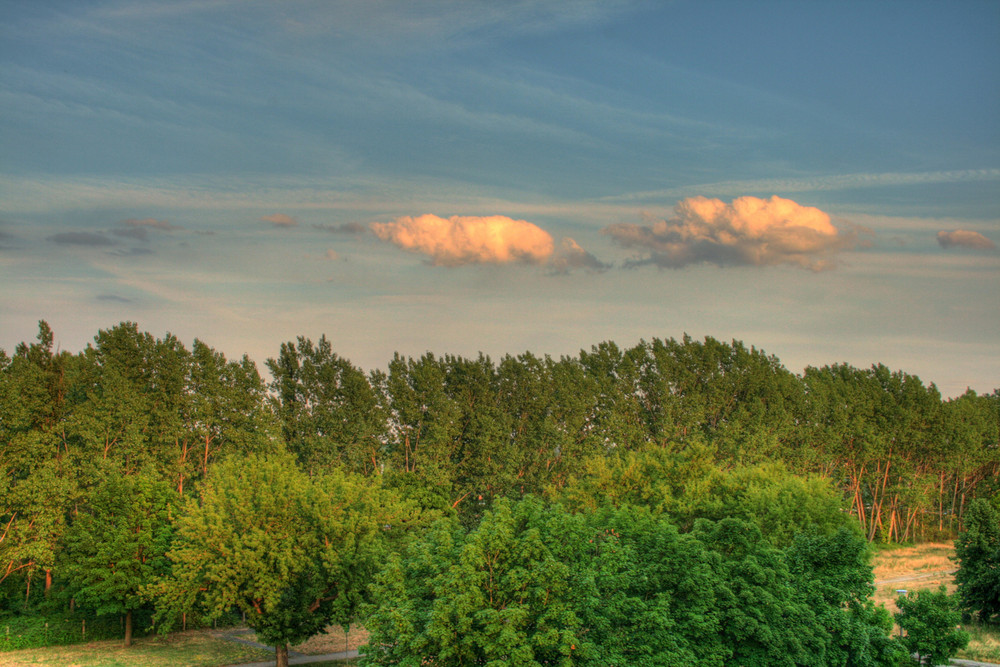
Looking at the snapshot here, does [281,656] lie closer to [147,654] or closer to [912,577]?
[147,654]

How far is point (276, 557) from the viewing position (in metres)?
43.2

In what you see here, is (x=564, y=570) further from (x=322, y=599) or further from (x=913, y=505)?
(x=913, y=505)

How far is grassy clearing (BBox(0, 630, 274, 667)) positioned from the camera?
160ft

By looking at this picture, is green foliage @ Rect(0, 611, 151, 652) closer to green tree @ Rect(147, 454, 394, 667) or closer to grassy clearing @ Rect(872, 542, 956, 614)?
green tree @ Rect(147, 454, 394, 667)

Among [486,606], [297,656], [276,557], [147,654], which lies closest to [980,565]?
[486,606]

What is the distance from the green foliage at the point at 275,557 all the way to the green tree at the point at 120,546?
7.49 meters

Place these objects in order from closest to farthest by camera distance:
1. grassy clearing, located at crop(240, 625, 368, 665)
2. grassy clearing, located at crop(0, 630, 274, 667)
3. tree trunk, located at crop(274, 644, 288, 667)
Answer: tree trunk, located at crop(274, 644, 288, 667), grassy clearing, located at crop(0, 630, 274, 667), grassy clearing, located at crop(240, 625, 368, 665)

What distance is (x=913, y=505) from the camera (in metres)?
100

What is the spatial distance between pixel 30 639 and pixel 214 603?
20.2m

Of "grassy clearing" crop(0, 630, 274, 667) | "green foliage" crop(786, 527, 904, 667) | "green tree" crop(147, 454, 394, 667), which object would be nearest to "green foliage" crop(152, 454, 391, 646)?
"green tree" crop(147, 454, 394, 667)

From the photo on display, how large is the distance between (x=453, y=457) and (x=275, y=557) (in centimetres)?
3955

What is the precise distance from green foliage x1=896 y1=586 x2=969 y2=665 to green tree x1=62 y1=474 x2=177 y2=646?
41639 millimetres

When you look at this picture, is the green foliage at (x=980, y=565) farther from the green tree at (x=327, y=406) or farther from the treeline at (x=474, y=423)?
the green tree at (x=327, y=406)

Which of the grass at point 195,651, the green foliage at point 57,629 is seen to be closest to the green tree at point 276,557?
the grass at point 195,651
